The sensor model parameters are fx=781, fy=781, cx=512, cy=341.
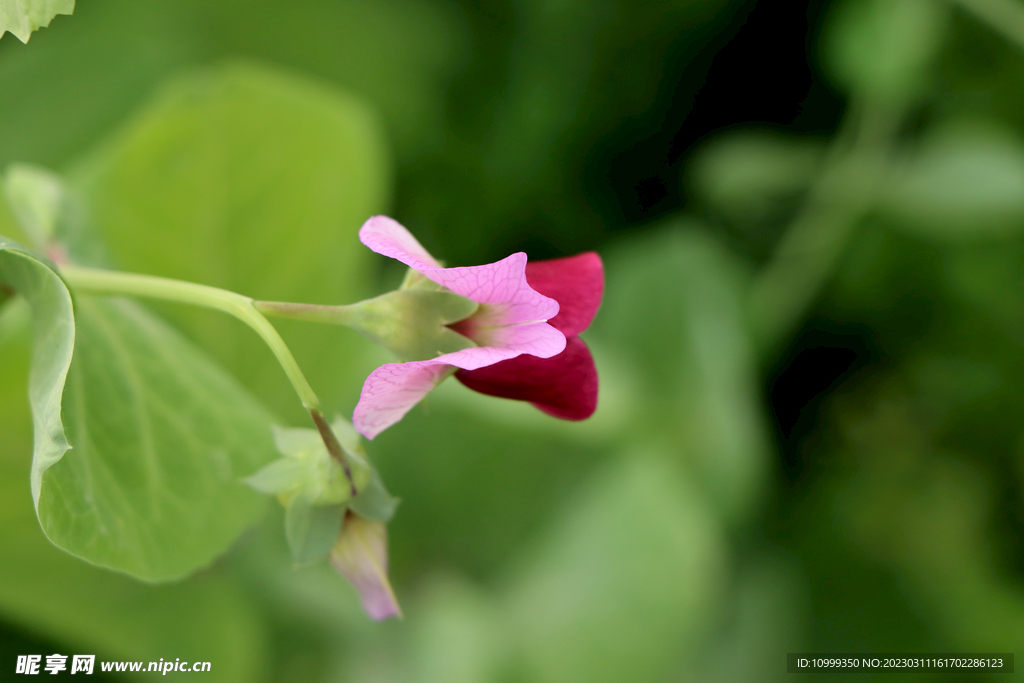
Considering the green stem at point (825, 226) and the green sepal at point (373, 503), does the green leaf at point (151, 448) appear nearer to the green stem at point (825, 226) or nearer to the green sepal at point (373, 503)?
the green sepal at point (373, 503)

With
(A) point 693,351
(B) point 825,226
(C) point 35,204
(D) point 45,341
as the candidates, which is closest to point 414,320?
(D) point 45,341

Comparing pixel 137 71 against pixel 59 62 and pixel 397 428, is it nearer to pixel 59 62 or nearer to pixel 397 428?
pixel 59 62

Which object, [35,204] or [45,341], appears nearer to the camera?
[45,341]

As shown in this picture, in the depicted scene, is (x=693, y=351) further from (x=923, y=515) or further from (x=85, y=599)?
(x=85, y=599)

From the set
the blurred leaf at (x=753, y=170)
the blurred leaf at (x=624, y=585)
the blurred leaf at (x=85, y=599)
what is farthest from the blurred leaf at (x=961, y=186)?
the blurred leaf at (x=85, y=599)

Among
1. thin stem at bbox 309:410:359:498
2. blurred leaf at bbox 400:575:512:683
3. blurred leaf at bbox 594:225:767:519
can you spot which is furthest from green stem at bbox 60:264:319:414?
blurred leaf at bbox 594:225:767:519

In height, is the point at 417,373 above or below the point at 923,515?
above

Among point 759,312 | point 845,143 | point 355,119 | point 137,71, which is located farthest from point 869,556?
point 137,71
